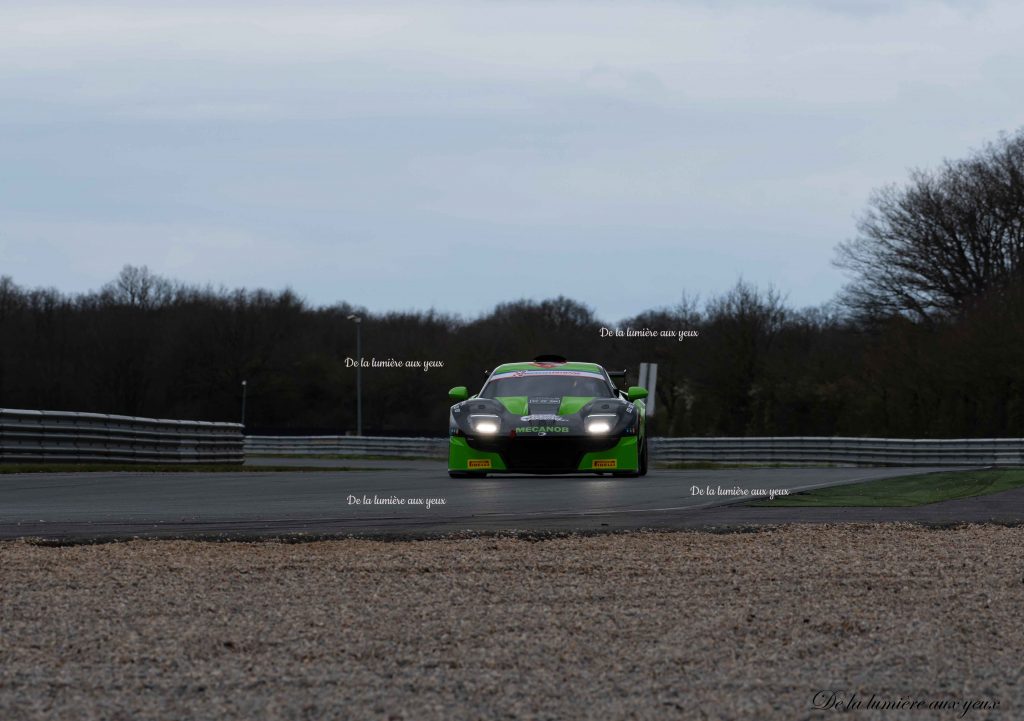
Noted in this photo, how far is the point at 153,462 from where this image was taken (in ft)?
81.6

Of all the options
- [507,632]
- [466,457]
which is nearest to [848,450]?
[466,457]

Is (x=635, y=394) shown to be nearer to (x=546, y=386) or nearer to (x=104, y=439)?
(x=546, y=386)

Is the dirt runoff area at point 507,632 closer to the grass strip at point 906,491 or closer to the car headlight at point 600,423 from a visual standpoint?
the grass strip at point 906,491

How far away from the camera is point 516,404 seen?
16219 millimetres

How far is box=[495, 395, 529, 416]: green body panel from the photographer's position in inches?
633

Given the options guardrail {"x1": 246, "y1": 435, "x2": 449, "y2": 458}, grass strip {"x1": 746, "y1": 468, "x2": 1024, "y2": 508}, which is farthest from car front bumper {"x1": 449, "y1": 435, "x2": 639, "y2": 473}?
guardrail {"x1": 246, "y1": 435, "x2": 449, "y2": 458}

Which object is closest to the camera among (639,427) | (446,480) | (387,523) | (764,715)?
(764,715)

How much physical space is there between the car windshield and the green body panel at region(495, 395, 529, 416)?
0.21 m

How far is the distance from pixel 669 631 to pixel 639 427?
36.6ft

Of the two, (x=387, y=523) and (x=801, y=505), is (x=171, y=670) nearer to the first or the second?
(x=387, y=523)

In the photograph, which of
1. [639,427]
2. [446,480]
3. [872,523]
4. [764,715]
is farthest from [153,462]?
[764,715]

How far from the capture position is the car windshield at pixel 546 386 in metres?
16.8

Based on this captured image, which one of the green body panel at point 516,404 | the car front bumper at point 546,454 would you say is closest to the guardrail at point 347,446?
the car front bumper at point 546,454

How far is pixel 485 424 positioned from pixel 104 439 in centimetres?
957
